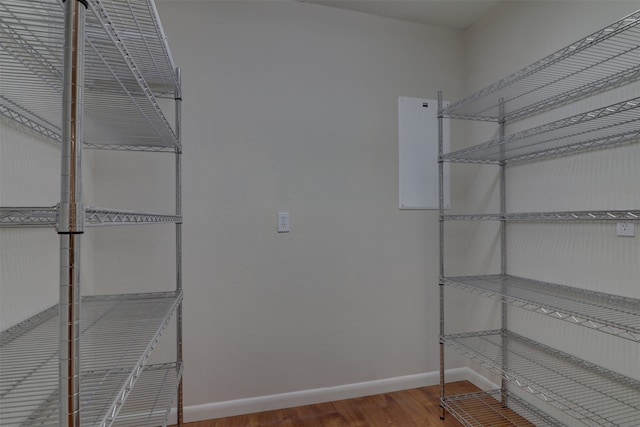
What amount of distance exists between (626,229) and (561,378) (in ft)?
2.59

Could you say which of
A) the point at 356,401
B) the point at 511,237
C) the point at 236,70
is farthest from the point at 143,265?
the point at 511,237

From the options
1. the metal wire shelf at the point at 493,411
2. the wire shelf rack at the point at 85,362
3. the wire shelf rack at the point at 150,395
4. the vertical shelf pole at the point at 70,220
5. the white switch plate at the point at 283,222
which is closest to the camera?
the vertical shelf pole at the point at 70,220

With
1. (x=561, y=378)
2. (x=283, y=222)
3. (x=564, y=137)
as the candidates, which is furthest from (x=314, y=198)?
(x=561, y=378)

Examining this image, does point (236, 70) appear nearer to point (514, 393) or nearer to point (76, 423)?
point (76, 423)

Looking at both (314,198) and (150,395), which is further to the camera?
(314,198)

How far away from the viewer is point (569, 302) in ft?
4.48

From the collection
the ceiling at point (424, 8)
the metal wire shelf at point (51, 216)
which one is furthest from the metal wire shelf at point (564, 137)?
the metal wire shelf at point (51, 216)

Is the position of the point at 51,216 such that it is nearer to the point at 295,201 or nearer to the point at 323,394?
the point at 295,201

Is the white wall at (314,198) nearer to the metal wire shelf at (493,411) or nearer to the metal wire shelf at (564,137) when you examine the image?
the metal wire shelf at (564,137)

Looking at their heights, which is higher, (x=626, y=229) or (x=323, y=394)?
(x=626, y=229)

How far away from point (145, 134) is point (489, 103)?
75.5 inches

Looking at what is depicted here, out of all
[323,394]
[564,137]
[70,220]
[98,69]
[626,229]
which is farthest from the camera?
[323,394]

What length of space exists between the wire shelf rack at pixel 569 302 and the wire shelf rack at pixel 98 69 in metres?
1.66

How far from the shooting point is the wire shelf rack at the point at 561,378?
129cm
